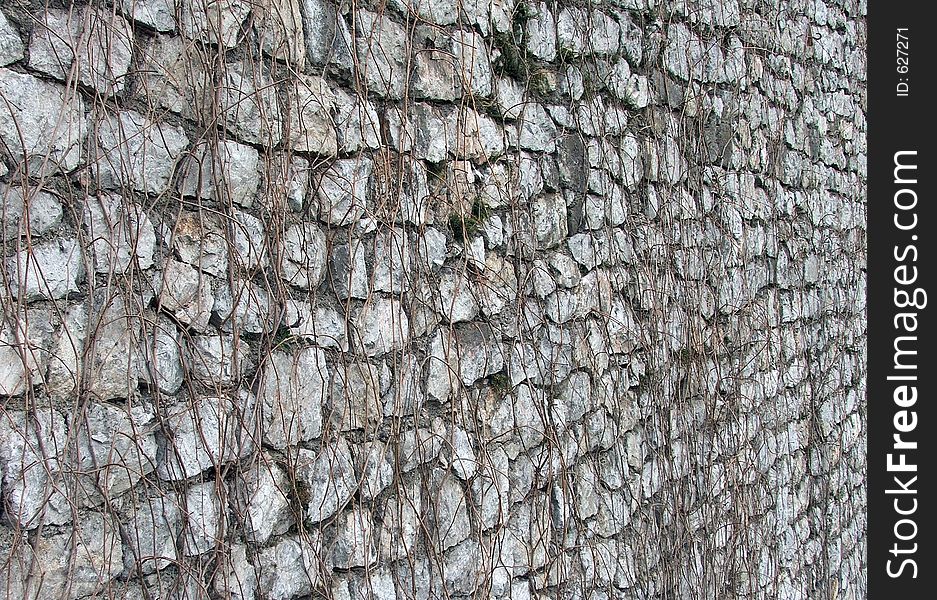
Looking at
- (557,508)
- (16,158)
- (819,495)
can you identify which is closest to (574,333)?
(557,508)

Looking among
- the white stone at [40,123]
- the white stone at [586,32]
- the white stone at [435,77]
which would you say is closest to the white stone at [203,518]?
the white stone at [40,123]

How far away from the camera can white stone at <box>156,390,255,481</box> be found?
1797 millimetres

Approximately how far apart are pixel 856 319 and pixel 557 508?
2415mm

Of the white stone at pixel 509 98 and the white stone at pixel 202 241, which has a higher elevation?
the white stone at pixel 509 98

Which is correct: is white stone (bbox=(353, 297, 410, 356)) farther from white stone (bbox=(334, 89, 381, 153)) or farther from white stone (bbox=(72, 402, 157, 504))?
white stone (bbox=(72, 402, 157, 504))

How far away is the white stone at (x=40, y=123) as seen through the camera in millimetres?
1574

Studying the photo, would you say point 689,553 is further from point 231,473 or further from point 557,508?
point 231,473

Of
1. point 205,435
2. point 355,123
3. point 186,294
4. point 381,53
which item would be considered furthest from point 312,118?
point 205,435

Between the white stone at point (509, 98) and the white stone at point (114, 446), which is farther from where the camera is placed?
the white stone at point (509, 98)

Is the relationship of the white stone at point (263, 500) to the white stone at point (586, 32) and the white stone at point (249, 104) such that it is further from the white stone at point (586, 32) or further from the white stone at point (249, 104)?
the white stone at point (586, 32)

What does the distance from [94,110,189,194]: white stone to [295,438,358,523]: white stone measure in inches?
27.7

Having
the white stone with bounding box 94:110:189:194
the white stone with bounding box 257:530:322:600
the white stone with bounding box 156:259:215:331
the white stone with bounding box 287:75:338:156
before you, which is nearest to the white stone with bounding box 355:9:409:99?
the white stone with bounding box 287:75:338:156

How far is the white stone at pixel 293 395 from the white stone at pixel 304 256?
0.17 meters

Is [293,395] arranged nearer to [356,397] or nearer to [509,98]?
[356,397]
